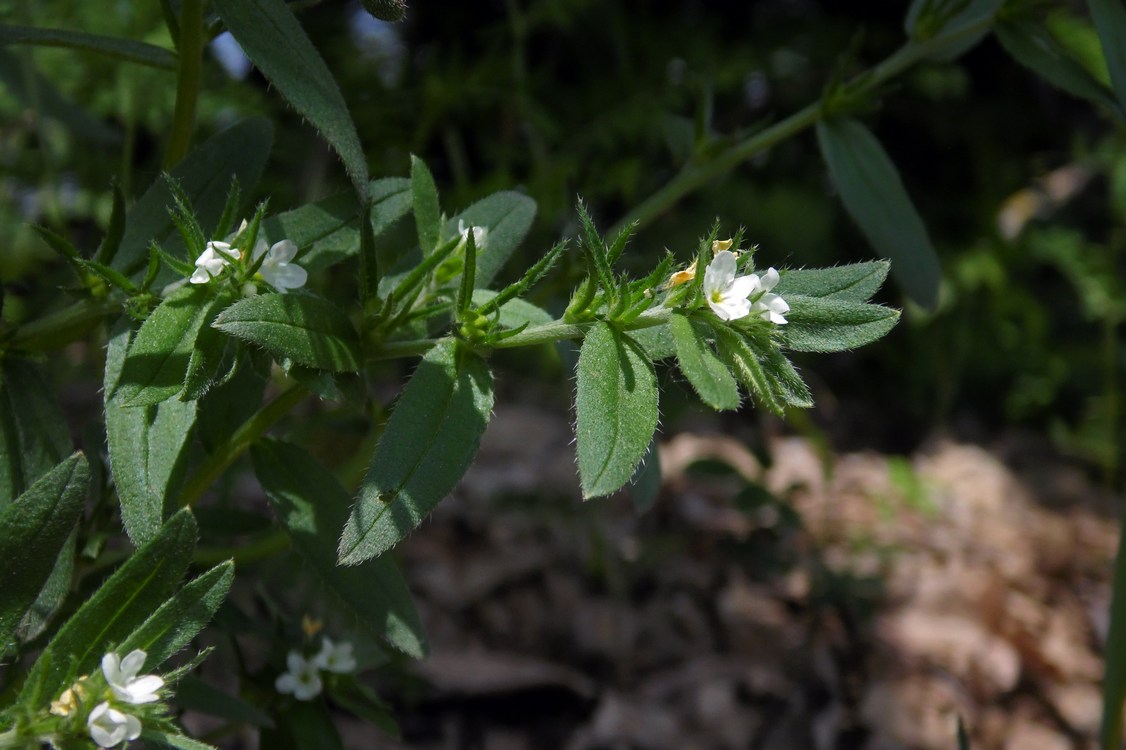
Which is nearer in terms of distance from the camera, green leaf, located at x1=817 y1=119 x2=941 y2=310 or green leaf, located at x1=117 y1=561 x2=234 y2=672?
green leaf, located at x1=117 y1=561 x2=234 y2=672

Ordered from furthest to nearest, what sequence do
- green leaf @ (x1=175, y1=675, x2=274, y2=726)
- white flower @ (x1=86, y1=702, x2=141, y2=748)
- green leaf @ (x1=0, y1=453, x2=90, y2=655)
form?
green leaf @ (x1=175, y1=675, x2=274, y2=726) < green leaf @ (x1=0, y1=453, x2=90, y2=655) < white flower @ (x1=86, y1=702, x2=141, y2=748)

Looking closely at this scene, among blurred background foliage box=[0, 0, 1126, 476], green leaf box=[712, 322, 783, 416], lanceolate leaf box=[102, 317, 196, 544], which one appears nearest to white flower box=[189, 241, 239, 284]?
lanceolate leaf box=[102, 317, 196, 544]

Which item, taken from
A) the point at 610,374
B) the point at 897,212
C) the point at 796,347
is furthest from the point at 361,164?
the point at 897,212

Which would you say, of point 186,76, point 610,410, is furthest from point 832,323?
point 186,76

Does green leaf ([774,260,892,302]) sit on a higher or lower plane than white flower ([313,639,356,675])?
higher

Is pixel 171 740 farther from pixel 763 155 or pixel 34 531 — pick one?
pixel 763 155

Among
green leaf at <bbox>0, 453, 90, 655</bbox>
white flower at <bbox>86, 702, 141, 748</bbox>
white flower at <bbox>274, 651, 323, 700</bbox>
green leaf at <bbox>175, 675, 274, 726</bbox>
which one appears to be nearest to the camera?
white flower at <bbox>86, 702, 141, 748</bbox>

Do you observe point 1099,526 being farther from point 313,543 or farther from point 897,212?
point 313,543

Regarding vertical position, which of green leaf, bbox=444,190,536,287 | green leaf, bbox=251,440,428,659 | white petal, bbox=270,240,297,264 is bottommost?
green leaf, bbox=251,440,428,659

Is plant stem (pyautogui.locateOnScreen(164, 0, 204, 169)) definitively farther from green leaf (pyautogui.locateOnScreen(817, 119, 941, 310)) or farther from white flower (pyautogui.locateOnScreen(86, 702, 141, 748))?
green leaf (pyautogui.locateOnScreen(817, 119, 941, 310))
